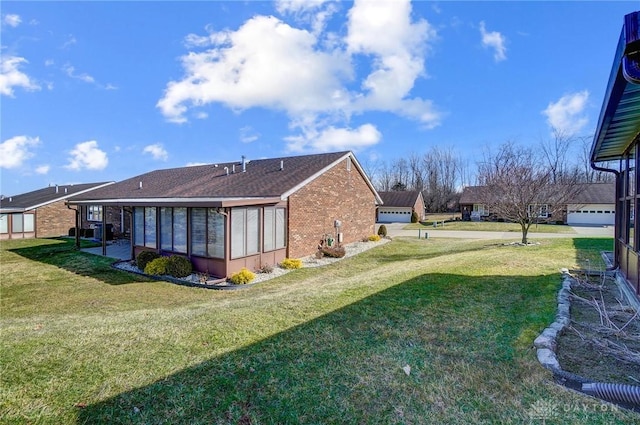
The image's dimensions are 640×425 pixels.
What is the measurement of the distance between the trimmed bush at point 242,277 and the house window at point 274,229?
78.2 inches

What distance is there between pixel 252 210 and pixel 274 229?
1.63m

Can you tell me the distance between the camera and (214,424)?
10.1ft

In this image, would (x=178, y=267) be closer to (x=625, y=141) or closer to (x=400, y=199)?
(x=625, y=141)

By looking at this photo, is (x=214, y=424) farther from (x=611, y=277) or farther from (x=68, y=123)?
(x=68, y=123)

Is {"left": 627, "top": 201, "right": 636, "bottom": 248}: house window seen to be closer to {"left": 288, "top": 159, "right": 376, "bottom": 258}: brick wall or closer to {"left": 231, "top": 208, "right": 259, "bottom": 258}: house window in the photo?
{"left": 231, "top": 208, "right": 259, "bottom": 258}: house window

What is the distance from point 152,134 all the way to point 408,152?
47.0 m

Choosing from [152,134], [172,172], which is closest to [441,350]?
[152,134]

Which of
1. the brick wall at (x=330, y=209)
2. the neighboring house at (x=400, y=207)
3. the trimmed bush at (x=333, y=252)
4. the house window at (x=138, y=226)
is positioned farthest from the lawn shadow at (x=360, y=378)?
the neighboring house at (x=400, y=207)

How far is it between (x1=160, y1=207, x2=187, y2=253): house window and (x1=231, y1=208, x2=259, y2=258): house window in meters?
2.38

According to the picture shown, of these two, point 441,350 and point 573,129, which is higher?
point 573,129

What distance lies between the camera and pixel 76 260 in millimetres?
15742

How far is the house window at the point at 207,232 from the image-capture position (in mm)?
11930

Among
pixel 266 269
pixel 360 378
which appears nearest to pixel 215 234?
pixel 266 269

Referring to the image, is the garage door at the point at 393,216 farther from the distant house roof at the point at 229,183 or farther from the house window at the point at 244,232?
the house window at the point at 244,232
